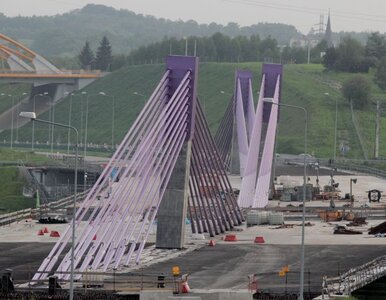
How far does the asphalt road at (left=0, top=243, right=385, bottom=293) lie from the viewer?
63719 millimetres

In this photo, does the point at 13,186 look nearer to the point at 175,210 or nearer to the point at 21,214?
the point at 21,214

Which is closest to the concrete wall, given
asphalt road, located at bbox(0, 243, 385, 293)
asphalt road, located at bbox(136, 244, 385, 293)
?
asphalt road, located at bbox(0, 243, 385, 293)

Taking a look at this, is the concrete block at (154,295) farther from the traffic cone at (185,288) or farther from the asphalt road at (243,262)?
the asphalt road at (243,262)

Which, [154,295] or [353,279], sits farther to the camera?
[353,279]

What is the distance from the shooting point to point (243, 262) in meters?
73.6

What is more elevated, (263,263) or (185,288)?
(185,288)

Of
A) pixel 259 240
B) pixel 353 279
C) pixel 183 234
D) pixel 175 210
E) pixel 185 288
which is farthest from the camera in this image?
pixel 259 240

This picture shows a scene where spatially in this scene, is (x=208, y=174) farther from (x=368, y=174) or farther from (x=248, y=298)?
(x=368, y=174)

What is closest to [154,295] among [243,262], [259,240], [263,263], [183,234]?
[263,263]

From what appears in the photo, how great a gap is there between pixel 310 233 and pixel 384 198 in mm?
35367

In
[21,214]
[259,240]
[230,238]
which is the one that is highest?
[259,240]

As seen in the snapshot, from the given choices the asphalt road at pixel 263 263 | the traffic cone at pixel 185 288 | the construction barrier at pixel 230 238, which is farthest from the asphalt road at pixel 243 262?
the construction barrier at pixel 230 238

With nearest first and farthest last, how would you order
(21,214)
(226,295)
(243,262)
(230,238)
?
(226,295)
(243,262)
(230,238)
(21,214)

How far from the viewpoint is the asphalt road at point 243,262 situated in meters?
63.7
